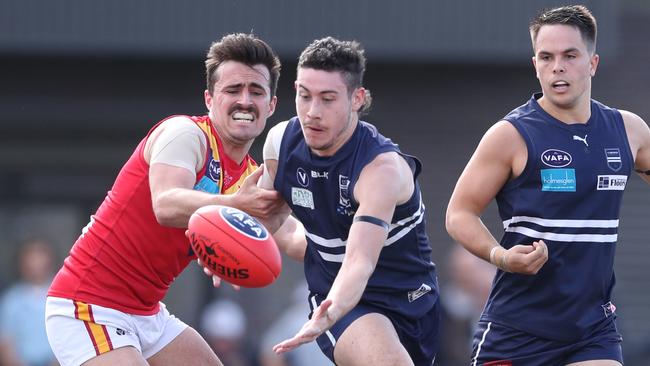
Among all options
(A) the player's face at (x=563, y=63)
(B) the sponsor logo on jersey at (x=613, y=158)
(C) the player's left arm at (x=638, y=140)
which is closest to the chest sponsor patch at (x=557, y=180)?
(B) the sponsor logo on jersey at (x=613, y=158)

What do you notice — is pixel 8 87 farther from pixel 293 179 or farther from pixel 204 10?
pixel 293 179

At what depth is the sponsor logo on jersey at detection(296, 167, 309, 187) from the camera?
6395 millimetres

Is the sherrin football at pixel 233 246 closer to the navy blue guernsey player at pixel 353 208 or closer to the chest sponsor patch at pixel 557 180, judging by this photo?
the navy blue guernsey player at pixel 353 208

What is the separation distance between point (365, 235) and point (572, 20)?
1599mm

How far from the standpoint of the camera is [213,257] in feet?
19.5

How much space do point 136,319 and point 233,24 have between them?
21.6 ft

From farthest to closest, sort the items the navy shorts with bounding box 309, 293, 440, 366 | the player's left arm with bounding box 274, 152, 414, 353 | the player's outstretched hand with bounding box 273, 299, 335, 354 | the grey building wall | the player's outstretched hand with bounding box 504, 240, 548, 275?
the grey building wall, the navy shorts with bounding box 309, 293, 440, 366, the player's outstretched hand with bounding box 504, 240, 548, 275, the player's left arm with bounding box 274, 152, 414, 353, the player's outstretched hand with bounding box 273, 299, 335, 354

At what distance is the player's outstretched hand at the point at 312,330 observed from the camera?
5305mm

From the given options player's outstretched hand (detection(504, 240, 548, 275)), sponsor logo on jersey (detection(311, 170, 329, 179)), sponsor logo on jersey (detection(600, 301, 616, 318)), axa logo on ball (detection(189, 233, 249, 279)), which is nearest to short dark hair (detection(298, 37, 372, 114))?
sponsor logo on jersey (detection(311, 170, 329, 179))

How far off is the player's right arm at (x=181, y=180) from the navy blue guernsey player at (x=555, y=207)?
3.42ft

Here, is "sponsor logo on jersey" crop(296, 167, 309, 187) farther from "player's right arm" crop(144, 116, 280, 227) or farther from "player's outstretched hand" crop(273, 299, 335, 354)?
"player's outstretched hand" crop(273, 299, 335, 354)

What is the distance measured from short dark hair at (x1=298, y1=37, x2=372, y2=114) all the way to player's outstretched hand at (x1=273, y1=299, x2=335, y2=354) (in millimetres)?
1307

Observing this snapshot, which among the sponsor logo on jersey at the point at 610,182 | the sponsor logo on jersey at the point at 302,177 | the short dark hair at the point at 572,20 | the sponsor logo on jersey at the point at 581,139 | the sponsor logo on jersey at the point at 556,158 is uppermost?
the short dark hair at the point at 572,20

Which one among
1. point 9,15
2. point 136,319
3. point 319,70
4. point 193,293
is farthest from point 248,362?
point 319,70
